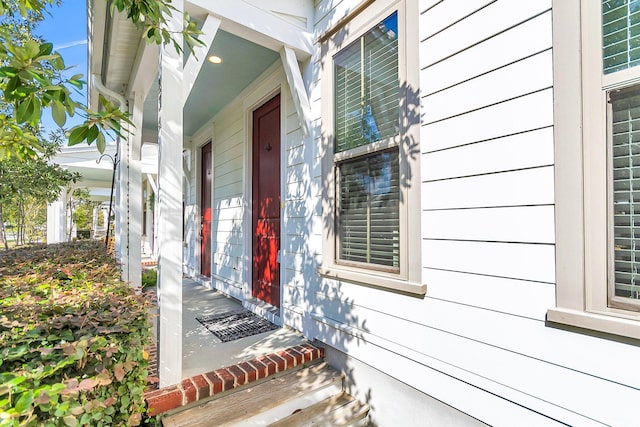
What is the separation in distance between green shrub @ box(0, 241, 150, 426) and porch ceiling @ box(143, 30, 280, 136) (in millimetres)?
1782

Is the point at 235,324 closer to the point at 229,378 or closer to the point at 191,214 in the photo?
the point at 229,378

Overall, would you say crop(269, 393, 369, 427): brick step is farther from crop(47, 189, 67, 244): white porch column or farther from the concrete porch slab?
crop(47, 189, 67, 244): white porch column

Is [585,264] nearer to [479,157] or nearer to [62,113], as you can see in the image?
[479,157]

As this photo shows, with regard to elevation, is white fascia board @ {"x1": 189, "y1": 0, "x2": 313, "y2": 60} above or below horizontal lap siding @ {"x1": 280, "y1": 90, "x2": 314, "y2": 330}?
above

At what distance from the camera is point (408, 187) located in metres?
2.03

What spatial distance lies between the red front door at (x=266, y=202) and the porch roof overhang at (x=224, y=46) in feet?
1.78

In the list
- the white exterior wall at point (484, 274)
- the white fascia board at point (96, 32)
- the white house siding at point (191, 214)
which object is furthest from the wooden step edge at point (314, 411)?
the white house siding at point (191, 214)

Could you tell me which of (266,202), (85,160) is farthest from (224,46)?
(85,160)

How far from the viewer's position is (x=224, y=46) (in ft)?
9.92

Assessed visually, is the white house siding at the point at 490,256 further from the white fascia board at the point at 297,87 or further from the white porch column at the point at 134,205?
the white porch column at the point at 134,205

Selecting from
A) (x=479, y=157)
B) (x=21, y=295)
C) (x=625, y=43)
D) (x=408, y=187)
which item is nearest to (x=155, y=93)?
(x=21, y=295)

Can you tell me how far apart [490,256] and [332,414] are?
1.52 metres

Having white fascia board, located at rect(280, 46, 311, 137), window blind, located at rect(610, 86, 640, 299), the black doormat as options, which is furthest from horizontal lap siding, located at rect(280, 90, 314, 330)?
window blind, located at rect(610, 86, 640, 299)

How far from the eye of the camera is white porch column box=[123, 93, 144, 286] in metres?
3.86
